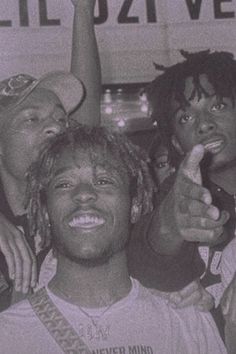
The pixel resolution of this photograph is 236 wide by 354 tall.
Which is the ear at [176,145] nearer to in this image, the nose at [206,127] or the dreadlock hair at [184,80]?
the dreadlock hair at [184,80]

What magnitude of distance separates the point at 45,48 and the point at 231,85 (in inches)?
33.0

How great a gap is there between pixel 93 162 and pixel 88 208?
20cm

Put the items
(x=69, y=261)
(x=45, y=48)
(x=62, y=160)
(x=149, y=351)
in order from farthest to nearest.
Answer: (x=45, y=48) < (x=62, y=160) < (x=69, y=261) < (x=149, y=351)

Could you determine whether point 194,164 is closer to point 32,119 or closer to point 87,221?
point 87,221

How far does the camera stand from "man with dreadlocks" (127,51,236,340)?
197cm

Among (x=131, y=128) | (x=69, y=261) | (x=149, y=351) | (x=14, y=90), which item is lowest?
(x=131, y=128)

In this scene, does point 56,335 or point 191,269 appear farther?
point 191,269

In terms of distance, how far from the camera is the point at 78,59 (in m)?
3.20

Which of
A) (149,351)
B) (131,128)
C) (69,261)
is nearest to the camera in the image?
(149,351)

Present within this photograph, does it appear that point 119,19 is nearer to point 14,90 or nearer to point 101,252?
point 14,90

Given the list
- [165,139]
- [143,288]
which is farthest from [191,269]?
[165,139]

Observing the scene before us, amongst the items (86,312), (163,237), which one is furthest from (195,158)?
(86,312)

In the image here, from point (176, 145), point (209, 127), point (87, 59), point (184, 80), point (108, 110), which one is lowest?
point (108, 110)

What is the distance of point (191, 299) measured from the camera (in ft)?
7.10
